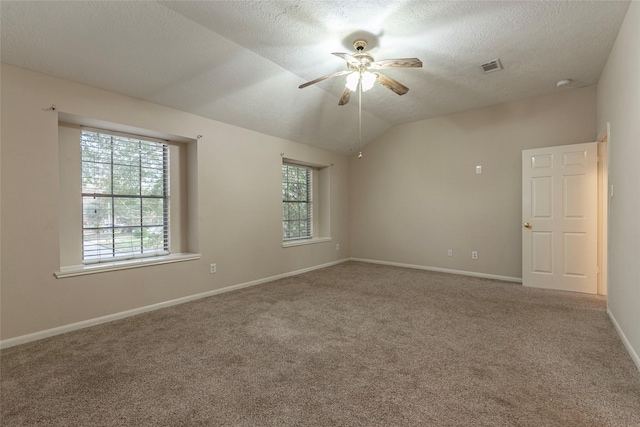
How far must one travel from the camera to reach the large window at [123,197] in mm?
3146

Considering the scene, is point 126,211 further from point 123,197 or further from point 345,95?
point 345,95

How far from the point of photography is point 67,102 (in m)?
2.73

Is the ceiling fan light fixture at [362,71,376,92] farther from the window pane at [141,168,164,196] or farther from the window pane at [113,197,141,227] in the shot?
the window pane at [113,197,141,227]

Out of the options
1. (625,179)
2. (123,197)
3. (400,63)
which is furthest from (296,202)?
(625,179)

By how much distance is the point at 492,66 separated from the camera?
3.33 metres

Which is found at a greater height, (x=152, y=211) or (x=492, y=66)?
(x=492, y=66)

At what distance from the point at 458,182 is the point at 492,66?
209 centimetres

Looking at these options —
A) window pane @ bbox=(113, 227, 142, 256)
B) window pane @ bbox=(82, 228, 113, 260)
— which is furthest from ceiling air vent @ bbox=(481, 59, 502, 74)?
window pane @ bbox=(82, 228, 113, 260)

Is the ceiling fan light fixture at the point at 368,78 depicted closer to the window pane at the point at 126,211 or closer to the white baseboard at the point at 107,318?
the window pane at the point at 126,211

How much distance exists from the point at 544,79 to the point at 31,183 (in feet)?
18.5

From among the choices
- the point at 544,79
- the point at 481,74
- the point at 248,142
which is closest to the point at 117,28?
the point at 248,142

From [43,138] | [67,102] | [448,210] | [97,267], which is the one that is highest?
[67,102]

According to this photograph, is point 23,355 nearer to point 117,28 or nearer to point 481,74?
point 117,28

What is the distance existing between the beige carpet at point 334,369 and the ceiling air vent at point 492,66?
273cm
